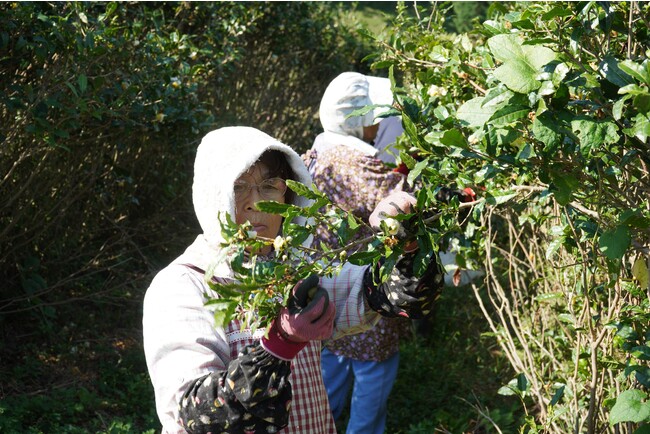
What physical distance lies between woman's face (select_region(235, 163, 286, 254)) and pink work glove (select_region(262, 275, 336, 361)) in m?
0.36

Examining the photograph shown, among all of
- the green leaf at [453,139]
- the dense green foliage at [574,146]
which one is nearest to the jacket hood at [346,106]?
the dense green foliage at [574,146]

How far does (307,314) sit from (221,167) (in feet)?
1.68

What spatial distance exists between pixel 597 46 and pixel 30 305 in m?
3.92

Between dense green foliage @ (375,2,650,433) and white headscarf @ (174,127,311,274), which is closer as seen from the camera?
dense green foliage @ (375,2,650,433)

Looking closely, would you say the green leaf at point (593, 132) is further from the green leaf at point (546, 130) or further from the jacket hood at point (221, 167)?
the jacket hood at point (221, 167)

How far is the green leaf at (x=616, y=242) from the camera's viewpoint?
167cm

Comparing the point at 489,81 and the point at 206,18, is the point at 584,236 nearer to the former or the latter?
the point at 489,81

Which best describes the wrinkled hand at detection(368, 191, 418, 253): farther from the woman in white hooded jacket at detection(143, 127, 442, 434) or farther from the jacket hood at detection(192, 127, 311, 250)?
the jacket hood at detection(192, 127, 311, 250)

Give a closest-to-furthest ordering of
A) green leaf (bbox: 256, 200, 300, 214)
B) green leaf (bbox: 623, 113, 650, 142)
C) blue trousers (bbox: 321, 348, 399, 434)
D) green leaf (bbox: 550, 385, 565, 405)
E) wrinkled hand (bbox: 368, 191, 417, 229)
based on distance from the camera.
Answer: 1. green leaf (bbox: 623, 113, 650, 142)
2. green leaf (bbox: 256, 200, 300, 214)
3. wrinkled hand (bbox: 368, 191, 417, 229)
4. green leaf (bbox: 550, 385, 565, 405)
5. blue trousers (bbox: 321, 348, 399, 434)

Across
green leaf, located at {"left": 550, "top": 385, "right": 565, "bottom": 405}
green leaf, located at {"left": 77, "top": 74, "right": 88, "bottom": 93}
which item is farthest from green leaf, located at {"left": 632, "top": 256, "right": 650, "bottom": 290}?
green leaf, located at {"left": 77, "top": 74, "right": 88, "bottom": 93}

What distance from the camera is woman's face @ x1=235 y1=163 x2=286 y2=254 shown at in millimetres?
2109

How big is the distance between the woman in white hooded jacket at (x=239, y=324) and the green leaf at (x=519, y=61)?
0.57 m

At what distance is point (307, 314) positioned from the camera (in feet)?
5.71

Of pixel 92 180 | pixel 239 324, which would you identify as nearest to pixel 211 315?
pixel 239 324
